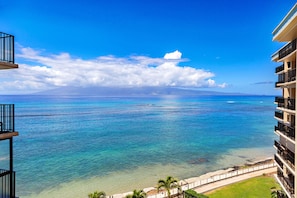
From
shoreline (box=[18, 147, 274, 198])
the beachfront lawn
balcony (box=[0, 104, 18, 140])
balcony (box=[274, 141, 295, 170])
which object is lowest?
shoreline (box=[18, 147, 274, 198])

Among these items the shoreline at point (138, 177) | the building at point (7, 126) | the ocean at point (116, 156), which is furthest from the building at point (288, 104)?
the ocean at point (116, 156)

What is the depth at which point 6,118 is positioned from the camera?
425 inches

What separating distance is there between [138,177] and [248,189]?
17.3m

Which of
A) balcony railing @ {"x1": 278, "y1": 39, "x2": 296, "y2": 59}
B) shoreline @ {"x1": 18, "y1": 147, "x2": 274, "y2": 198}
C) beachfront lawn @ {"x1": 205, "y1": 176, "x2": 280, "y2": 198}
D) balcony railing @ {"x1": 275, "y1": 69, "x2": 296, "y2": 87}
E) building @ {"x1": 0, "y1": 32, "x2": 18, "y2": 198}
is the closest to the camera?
building @ {"x1": 0, "y1": 32, "x2": 18, "y2": 198}

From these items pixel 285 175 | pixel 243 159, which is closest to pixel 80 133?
pixel 243 159

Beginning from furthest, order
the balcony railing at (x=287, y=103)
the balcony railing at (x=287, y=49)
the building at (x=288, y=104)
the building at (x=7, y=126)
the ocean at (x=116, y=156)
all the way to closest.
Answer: the ocean at (x=116, y=156)
the balcony railing at (x=287, y=103)
the balcony railing at (x=287, y=49)
the building at (x=288, y=104)
the building at (x=7, y=126)

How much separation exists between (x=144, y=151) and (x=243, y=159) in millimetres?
21864

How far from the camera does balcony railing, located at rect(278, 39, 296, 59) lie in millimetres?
17236

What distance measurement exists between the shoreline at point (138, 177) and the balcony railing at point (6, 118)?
2536cm

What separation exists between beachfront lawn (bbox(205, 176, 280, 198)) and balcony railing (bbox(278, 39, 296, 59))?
16.1 meters

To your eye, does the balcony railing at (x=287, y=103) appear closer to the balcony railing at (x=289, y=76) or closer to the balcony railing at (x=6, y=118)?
the balcony railing at (x=289, y=76)

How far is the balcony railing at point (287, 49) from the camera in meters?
17.2

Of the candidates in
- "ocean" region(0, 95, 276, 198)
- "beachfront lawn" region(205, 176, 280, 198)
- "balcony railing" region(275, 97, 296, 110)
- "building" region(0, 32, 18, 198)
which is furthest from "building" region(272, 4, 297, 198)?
"ocean" region(0, 95, 276, 198)

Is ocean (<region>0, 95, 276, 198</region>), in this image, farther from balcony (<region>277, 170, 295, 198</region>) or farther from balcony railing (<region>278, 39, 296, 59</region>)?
balcony railing (<region>278, 39, 296, 59</region>)
